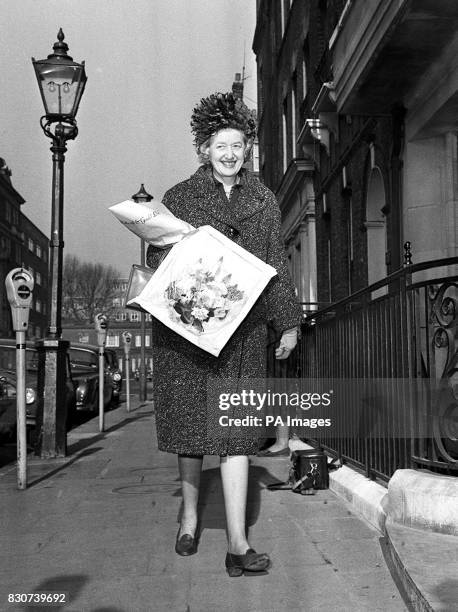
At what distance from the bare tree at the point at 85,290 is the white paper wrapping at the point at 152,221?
247 ft

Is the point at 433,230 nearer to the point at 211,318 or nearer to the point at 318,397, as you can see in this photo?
the point at 318,397

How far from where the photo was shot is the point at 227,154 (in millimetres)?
3871

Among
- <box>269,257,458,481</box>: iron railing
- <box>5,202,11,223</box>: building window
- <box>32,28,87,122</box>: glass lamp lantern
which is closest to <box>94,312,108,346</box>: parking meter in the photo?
<box>32,28,87,122</box>: glass lamp lantern

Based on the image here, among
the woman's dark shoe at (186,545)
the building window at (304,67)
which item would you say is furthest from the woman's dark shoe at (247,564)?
the building window at (304,67)

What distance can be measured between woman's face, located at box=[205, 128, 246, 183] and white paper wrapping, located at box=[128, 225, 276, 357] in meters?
0.32

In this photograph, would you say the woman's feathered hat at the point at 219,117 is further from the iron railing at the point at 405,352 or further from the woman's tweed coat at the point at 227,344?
the iron railing at the point at 405,352

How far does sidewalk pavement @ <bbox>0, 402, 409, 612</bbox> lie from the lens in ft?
10.2

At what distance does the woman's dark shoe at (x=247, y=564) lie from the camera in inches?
133

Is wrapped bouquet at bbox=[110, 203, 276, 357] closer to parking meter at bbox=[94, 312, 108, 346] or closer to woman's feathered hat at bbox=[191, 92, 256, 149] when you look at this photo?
woman's feathered hat at bbox=[191, 92, 256, 149]

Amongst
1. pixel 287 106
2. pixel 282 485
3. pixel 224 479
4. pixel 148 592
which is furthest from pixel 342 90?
pixel 287 106

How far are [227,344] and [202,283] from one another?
12.2 inches

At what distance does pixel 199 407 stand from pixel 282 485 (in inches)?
81.3

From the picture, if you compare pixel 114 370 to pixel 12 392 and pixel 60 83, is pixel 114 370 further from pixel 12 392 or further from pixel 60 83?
pixel 60 83

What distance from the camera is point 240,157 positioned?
12.8ft
